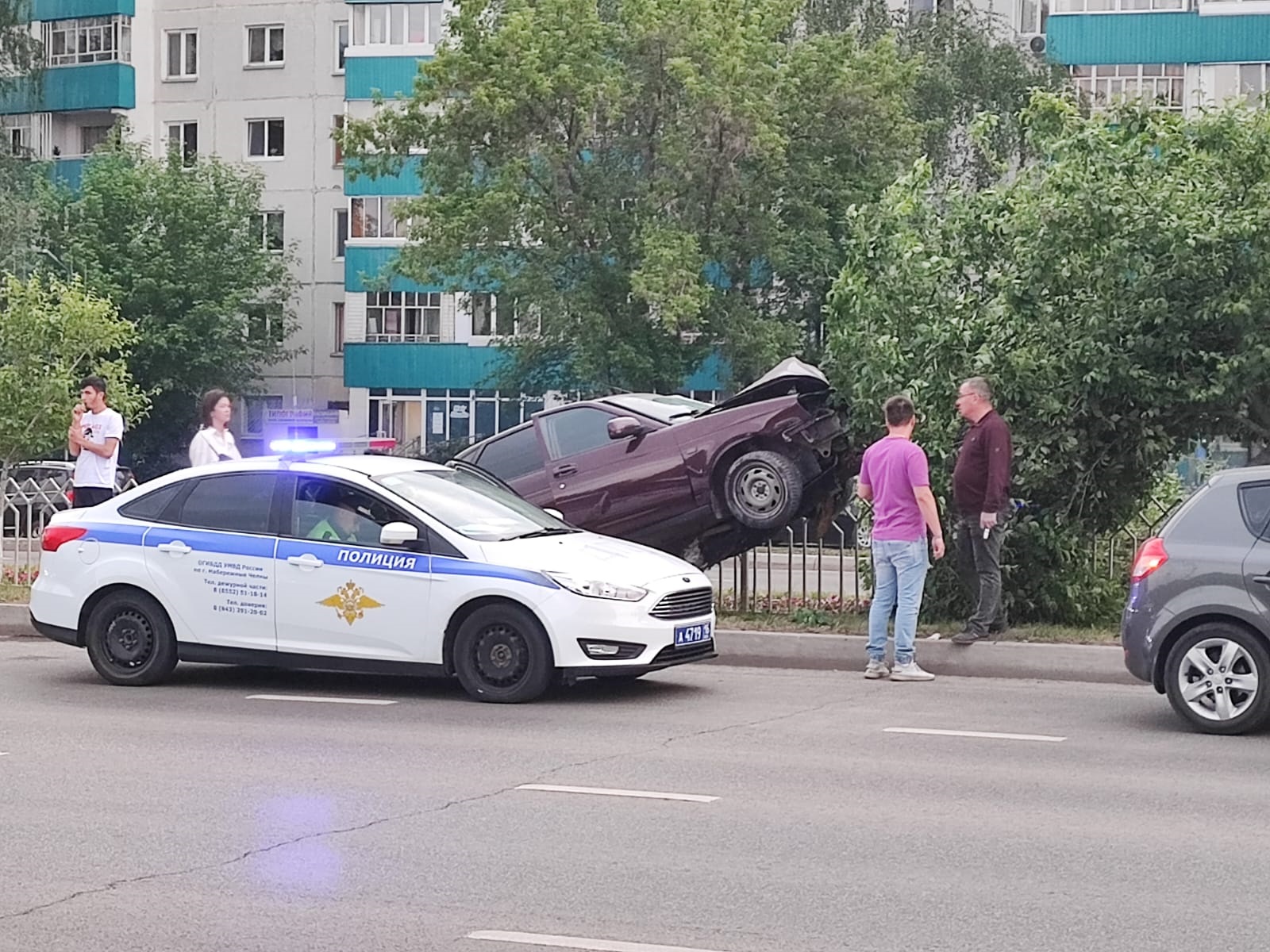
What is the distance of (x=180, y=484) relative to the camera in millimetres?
13398

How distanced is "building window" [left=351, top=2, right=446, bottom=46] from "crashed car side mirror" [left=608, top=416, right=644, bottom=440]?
40924mm

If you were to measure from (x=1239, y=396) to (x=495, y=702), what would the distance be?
6349 mm

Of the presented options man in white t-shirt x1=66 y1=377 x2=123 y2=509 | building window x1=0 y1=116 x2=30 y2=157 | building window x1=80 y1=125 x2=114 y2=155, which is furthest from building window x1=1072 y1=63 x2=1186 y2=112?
man in white t-shirt x1=66 y1=377 x2=123 y2=509

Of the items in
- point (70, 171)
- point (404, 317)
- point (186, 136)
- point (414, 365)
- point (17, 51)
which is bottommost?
point (414, 365)

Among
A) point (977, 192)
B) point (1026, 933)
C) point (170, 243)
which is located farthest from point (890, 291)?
point (170, 243)

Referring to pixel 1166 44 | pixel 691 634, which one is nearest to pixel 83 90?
pixel 1166 44

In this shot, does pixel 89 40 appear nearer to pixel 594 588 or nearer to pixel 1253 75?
pixel 1253 75

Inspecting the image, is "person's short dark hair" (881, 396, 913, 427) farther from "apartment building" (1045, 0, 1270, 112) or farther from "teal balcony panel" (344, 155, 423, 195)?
"teal balcony panel" (344, 155, 423, 195)

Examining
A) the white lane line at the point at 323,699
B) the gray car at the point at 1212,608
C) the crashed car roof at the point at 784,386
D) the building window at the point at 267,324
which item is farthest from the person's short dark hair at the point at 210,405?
the building window at the point at 267,324

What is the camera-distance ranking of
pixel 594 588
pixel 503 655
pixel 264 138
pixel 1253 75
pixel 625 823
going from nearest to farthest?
pixel 625 823
pixel 594 588
pixel 503 655
pixel 1253 75
pixel 264 138

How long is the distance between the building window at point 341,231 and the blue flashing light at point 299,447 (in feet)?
154

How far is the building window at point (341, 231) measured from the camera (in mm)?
59656

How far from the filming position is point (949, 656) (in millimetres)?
14320

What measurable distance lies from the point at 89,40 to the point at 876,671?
2028 inches
